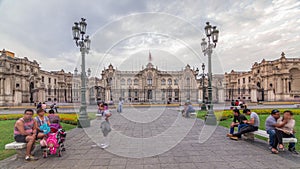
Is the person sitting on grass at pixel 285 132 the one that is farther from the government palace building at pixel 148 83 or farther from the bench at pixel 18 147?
the government palace building at pixel 148 83

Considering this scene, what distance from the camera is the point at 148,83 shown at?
167 ft

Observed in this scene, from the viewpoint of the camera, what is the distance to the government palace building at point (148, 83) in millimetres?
37938

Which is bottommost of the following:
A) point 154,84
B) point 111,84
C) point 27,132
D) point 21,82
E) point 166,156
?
point 166,156

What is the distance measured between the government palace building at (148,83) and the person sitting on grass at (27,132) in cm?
3113

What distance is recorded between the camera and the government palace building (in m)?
37.9

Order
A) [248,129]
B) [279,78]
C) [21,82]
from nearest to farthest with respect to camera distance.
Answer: [248,129] → [21,82] → [279,78]

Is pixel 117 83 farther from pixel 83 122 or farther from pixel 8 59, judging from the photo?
pixel 83 122

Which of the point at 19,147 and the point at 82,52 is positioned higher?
the point at 82,52

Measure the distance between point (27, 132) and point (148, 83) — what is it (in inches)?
1823

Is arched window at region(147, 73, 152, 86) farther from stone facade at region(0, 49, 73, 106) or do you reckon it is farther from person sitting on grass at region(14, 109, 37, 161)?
person sitting on grass at region(14, 109, 37, 161)

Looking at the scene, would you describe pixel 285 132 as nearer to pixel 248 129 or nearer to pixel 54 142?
pixel 248 129

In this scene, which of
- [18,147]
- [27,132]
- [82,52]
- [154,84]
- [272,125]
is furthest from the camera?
[154,84]

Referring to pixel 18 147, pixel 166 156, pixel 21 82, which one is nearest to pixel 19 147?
pixel 18 147

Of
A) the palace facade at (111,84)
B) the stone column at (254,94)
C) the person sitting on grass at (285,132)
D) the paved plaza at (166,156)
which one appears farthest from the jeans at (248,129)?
the stone column at (254,94)
